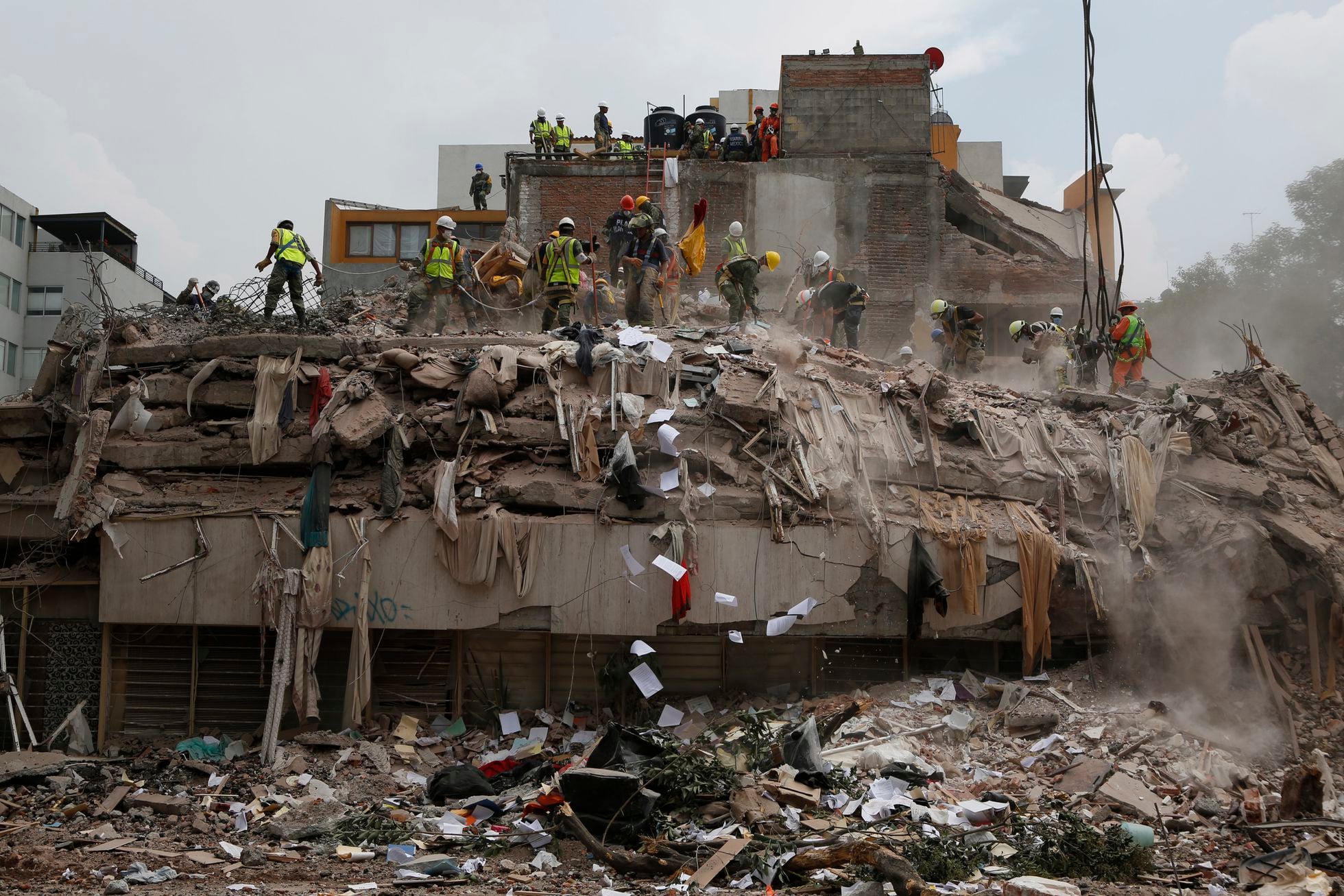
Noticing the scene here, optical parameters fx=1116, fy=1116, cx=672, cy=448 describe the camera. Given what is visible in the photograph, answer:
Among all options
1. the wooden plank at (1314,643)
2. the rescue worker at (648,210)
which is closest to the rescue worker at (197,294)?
the rescue worker at (648,210)

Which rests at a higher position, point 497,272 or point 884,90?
point 884,90

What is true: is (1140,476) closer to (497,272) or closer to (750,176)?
(497,272)

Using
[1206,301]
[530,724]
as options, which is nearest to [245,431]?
[530,724]

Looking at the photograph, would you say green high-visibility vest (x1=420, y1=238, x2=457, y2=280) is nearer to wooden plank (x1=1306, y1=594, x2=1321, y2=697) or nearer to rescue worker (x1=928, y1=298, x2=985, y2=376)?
rescue worker (x1=928, y1=298, x2=985, y2=376)

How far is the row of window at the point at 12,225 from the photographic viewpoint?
114 ft

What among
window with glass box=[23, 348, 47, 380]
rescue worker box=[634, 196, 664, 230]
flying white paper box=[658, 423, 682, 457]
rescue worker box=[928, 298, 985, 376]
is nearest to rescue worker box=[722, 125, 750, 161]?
rescue worker box=[634, 196, 664, 230]

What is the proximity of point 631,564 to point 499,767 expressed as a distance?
7.85ft

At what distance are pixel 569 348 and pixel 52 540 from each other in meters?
5.91

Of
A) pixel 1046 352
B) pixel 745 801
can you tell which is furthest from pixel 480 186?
pixel 745 801

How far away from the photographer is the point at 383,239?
1172 inches

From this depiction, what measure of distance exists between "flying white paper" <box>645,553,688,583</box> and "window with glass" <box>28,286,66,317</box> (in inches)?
1277

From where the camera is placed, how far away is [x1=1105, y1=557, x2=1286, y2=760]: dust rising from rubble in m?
11.0

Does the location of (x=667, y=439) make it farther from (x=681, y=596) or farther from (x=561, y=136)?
(x=561, y=136)

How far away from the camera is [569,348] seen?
41.6ft
